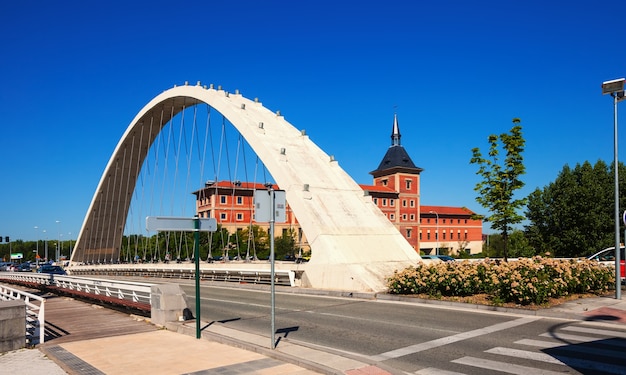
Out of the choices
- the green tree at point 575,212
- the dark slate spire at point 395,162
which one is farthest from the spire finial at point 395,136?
the green tree at point 575,212

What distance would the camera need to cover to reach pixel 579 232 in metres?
48.4

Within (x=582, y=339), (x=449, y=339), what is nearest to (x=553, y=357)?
(x=582, y=339)

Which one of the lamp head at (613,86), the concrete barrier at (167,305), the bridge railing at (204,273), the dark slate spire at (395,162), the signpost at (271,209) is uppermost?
the dark slate spire at (395,162)

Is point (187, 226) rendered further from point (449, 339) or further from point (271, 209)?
point (449, 339)

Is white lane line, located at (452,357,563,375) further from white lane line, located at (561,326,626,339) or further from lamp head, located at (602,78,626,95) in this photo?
lamp head, located at (602,78,626,95)

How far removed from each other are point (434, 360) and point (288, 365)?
99.6 inches

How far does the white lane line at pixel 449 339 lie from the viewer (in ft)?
29.1

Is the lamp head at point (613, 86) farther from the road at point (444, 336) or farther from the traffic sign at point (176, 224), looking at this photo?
the traffic sign at point (176, 224)

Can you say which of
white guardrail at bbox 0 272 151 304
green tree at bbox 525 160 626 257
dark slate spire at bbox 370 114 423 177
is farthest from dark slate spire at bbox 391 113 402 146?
white guardrail at bbox 0 272 151 304

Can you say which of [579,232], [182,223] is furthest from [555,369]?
[579,232]

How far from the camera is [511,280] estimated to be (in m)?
14.1

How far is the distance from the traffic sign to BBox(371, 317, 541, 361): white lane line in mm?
4397

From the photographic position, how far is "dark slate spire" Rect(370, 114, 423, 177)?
109688 mm

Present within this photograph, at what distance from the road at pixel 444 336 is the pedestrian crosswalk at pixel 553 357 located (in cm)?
1
